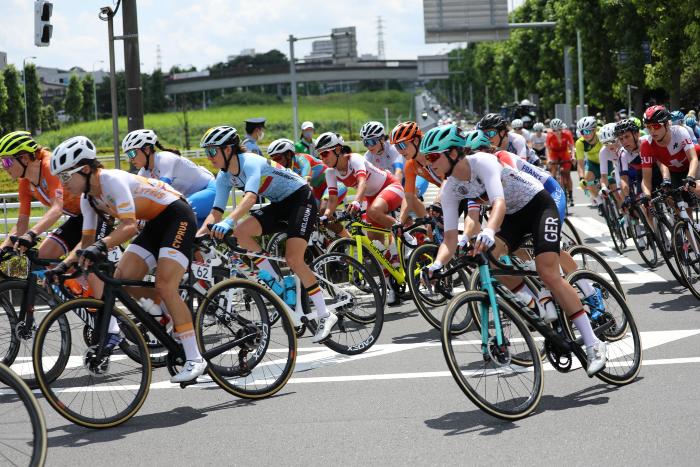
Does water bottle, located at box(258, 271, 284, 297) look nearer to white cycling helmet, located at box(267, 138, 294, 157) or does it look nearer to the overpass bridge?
white cycling helmet, located at box(267, 138, 294, 157)

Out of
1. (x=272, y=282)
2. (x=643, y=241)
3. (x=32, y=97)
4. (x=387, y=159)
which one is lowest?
(x=643, y=241)

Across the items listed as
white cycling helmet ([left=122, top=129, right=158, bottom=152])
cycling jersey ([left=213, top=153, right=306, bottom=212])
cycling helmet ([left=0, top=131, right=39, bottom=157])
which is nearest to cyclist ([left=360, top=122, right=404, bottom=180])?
white cycling helmet ([left=122, top=129, right=158, bottom=152])

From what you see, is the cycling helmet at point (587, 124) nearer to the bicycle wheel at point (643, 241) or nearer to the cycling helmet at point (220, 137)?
the bicycle wheel at point (643, 241)

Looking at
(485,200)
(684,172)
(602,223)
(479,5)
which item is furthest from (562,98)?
(485,200)

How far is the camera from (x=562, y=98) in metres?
80.5

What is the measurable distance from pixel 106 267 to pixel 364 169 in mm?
4652

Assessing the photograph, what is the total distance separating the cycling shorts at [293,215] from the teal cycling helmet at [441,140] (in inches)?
89.0

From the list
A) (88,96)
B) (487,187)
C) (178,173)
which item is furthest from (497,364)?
(88,96)

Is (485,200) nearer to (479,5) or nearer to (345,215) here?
(345,215)

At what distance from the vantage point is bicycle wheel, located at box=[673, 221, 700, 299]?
35.4ft

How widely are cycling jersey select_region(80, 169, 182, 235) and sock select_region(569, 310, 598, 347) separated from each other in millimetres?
2934

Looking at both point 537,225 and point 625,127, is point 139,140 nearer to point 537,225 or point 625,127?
point 537,225

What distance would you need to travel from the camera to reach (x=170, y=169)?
10.5 meters

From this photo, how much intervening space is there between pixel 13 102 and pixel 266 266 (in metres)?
98.1
